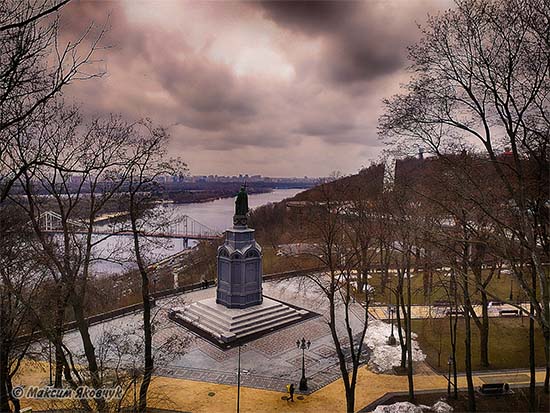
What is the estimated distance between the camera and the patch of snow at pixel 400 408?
1111cm

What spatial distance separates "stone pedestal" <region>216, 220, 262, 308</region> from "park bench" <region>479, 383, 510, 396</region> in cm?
1111

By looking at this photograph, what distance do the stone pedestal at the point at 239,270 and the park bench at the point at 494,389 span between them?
11.1 meters

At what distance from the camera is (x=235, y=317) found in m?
18.7

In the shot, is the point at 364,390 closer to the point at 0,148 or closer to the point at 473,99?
the point at 473,99

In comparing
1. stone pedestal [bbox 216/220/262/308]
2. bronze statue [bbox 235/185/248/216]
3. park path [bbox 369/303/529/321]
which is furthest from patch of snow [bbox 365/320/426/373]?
bronze statue [bbox 235/185/248/216]

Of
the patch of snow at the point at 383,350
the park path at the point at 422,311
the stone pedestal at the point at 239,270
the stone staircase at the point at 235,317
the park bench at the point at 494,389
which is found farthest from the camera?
the park path at the point at 422,311

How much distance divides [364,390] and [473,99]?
10.5 m

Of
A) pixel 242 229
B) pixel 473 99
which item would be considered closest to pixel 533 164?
pixel 473 99

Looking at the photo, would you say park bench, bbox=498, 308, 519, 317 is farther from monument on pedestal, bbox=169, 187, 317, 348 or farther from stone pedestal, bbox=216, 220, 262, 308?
stone pedestal, bbox=216, 220, 262, 308

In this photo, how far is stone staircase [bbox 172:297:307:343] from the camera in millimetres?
18094

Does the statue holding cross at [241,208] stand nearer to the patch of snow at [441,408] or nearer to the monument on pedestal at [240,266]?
the monument on pedestal at [240,266]

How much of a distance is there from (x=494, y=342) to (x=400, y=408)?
8.76 meters

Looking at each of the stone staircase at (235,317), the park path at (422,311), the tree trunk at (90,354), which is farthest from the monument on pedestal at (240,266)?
the tree trunk at (90,354)

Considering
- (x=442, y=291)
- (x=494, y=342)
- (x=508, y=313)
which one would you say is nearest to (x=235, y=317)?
(x=494, y=342)
